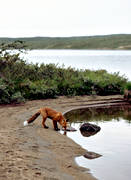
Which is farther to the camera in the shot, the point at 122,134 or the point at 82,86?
the point at 82,86

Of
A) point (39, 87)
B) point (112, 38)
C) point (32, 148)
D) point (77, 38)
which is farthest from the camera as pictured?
point (77, 38)

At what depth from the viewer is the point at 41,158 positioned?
9352mm

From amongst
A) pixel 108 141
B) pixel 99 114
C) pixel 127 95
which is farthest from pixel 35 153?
pixel 127 95

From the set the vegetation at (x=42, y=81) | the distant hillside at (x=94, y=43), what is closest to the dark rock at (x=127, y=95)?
the vegetation at (x=42, y=81)

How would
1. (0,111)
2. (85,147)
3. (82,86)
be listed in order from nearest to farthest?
1. (85,147)
2. (0,111)
3. (82,86)

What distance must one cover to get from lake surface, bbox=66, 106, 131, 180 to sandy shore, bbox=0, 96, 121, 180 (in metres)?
0.46

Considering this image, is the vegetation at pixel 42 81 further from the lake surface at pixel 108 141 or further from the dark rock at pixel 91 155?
the dark rock at pixel 91 155

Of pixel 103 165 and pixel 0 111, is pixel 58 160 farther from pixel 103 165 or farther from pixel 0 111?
pixel 0 111

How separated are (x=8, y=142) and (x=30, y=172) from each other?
98.7 inches

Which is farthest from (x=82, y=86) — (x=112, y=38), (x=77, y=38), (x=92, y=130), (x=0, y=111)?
(x=77, y=38)

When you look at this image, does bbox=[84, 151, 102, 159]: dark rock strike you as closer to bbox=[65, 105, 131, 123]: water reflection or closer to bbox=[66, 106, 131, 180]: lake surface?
bbox=[66, 106, 131, 180]: lake surface

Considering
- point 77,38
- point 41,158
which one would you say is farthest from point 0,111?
point 77,38

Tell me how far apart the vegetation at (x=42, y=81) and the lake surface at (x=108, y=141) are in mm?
3204

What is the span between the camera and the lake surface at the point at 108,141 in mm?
9188
